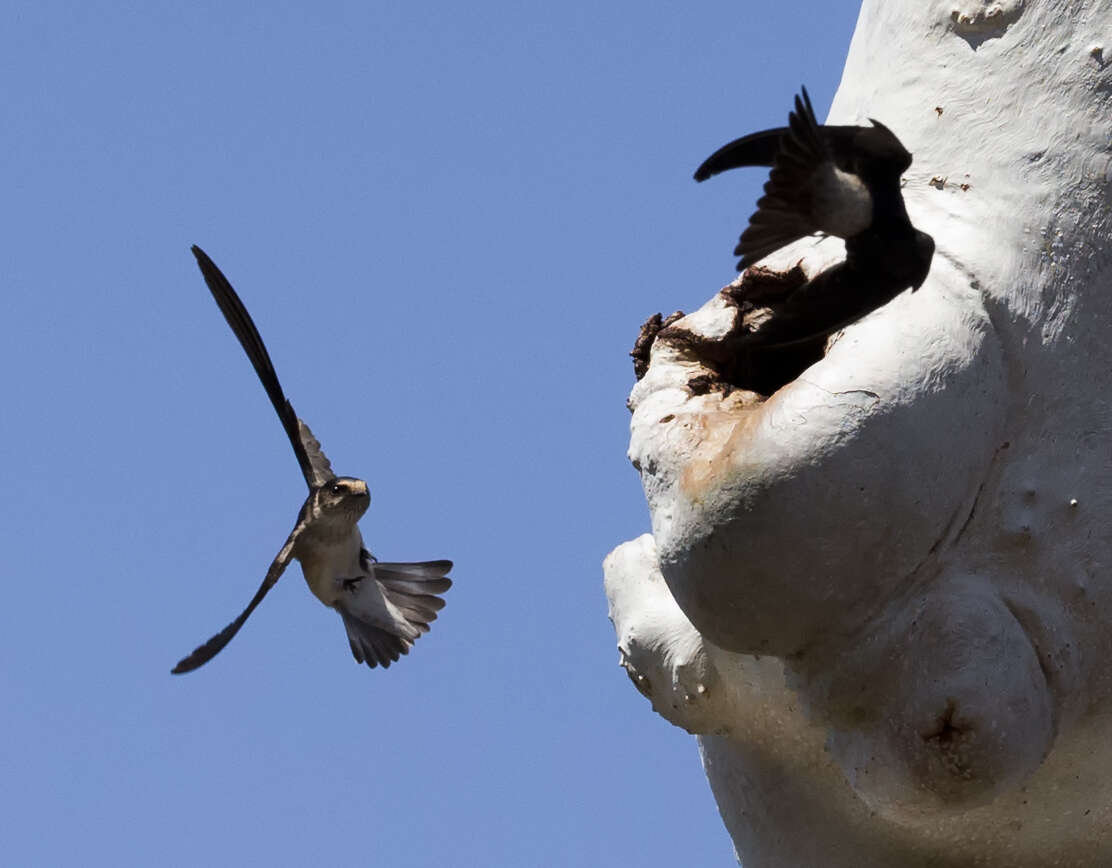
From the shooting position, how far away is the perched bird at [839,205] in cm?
293

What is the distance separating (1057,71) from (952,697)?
43.1 inches

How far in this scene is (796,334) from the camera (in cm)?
Answer: 325

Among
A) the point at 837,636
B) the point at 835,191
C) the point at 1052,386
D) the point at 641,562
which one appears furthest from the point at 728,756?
the point at 835,191

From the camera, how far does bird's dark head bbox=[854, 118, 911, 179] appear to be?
2926mm

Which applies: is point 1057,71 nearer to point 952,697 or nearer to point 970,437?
point 970,437

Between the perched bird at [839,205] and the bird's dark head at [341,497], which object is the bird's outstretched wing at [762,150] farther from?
the bird's dark head at [341,497]

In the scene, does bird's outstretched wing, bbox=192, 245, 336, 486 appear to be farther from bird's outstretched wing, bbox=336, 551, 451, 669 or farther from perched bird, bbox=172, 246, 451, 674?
bird's outstretched wing, bbox=336, 551, 451, 669

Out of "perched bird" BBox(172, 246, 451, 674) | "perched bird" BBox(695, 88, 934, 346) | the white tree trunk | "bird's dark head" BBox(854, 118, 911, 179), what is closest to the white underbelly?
"perched bird" BBox(172, 246, 451, 674)

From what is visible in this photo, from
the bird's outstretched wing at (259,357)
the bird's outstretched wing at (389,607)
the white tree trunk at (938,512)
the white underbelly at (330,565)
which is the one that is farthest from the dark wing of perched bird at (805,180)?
the bird's outstretched wing at (389,607)

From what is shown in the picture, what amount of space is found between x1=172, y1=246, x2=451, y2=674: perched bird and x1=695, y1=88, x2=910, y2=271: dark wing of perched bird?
1359 millimetres

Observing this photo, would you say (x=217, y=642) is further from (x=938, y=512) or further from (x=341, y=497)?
(x=938, y=512)

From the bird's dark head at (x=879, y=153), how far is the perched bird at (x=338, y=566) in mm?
1535

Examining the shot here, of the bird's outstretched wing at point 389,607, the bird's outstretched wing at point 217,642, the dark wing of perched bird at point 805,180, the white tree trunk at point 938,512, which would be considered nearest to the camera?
the dark wing of perched bird at point 805,180

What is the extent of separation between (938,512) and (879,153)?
23.2 inches
